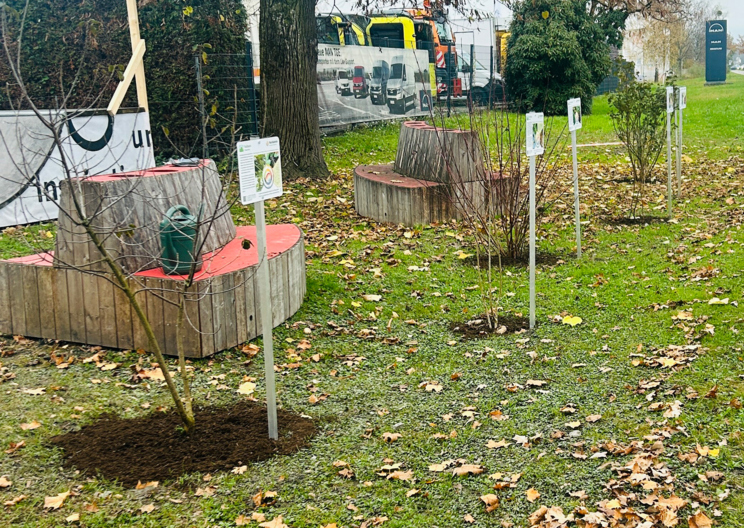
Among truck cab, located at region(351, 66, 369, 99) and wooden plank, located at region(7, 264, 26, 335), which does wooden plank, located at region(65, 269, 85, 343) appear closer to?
wooden plank, located at region(7, 264, 26, 335)

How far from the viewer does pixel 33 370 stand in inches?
226

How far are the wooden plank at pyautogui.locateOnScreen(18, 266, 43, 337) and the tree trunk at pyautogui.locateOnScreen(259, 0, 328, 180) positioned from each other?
6.36m

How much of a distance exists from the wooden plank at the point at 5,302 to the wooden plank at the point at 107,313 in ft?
2.98

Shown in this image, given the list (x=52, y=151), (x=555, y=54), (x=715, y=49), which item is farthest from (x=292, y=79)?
(x=715, y=49)

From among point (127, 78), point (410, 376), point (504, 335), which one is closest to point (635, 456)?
point (410, 376)

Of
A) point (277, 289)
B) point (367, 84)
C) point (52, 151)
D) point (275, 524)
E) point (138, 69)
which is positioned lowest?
point (275, 524)

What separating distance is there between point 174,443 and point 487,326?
3013 millimetres

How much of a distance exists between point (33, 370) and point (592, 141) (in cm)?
1537

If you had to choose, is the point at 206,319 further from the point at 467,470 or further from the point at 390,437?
the point at 467,470

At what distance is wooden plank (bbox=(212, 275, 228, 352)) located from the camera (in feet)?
19.2

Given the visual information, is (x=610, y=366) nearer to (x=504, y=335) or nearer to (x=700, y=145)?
(x=504, y=335)

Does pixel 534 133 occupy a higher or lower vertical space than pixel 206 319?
higher

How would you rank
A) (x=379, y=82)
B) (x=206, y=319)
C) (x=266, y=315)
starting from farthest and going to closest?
1. (x=379, y=82)
2. (x=206, y=319)
3. (x=266, y=315)

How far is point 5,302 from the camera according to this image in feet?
21.0
